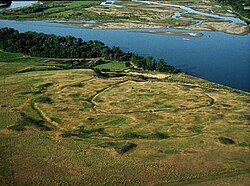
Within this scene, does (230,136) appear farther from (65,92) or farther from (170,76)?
(170,76)

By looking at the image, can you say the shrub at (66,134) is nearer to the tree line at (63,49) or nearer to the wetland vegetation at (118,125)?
the wetland vegetation at (118,125)

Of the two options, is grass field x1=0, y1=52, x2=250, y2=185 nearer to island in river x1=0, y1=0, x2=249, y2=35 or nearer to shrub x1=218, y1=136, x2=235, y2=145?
shrub x1=218, y1=136, x2=235, y2=145

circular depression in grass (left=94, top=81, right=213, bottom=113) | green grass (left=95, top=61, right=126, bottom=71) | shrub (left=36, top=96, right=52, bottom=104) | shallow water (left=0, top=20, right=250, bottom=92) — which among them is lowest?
green grass (left=95, top=61, right=126, bottom=71)

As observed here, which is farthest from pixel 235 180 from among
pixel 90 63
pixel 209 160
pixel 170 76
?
pixel 90 63

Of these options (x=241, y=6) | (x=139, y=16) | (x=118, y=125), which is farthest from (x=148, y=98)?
(x=241, y=6)

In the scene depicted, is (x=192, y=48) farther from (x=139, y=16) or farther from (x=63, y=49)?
(x=139, y=16)

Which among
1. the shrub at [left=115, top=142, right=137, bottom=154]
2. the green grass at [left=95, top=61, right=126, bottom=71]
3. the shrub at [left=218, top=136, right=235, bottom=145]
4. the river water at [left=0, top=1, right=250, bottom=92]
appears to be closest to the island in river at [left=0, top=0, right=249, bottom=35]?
the river water at [left=0, top=1, right=250, bottom=92]

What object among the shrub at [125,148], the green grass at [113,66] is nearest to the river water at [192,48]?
the green grass at [113,66]
